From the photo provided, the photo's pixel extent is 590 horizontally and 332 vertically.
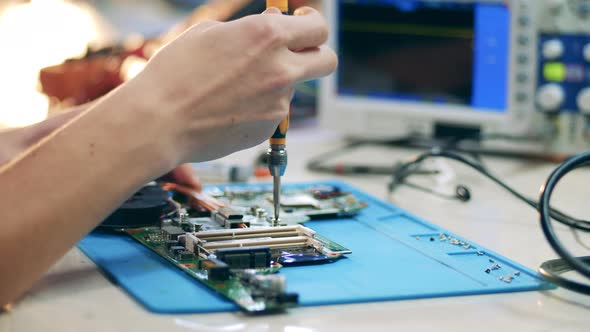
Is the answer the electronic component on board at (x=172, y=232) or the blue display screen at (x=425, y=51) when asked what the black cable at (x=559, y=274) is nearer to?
the electronic component on board at (x=172, y=232)

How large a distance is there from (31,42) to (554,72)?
1344 millimetres

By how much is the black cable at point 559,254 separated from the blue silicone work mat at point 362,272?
0.02 meters

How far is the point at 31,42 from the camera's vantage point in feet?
7.15

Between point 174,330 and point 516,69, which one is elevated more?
point 516,69

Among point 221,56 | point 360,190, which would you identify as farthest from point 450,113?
point 221,56

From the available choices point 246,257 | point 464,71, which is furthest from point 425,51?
point 246,257

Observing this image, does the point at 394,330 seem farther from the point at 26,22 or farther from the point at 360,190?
the point at 26,22

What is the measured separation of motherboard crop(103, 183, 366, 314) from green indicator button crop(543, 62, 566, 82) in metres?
0.53

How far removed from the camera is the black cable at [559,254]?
78 centimetres

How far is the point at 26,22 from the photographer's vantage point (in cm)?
221

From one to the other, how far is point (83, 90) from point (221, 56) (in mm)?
927

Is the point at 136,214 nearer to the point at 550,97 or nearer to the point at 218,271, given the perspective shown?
the point at 218,271

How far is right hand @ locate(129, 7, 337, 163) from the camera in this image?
799 millimetres

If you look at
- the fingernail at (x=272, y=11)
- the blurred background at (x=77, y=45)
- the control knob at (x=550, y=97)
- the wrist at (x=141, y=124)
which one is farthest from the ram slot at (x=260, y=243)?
the control knob at (x=550, y=97)
